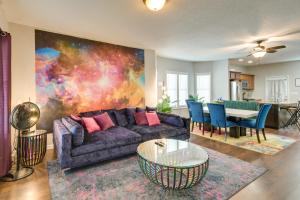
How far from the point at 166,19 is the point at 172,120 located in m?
2.26

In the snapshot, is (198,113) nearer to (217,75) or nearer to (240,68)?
(217,75)

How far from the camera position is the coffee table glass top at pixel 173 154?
2.18 meters

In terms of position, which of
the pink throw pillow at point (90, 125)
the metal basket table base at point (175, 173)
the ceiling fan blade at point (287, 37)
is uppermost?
the ceiling fan blade at point (287, 37)

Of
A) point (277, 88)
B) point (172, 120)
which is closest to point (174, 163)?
point (172, 120)

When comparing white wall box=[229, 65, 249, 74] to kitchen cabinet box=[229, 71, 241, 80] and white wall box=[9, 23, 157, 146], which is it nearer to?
kitchen cabinet box=[229, 71, 241, 80]

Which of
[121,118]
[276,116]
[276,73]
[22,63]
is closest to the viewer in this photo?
[22,63]

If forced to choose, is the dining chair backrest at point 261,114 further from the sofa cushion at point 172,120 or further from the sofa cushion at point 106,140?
the sofa cushion at point 106,140

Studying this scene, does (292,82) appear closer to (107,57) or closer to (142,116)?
(142,116)

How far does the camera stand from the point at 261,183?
93.8 inches

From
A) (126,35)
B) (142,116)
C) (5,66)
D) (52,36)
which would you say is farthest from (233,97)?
(5,66)

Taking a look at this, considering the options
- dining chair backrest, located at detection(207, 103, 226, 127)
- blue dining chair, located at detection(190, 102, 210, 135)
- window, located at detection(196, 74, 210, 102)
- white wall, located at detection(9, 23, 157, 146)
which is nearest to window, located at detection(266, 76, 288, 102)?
window, located at detection(196, 74, 210, 102)

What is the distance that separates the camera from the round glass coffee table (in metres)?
2.11

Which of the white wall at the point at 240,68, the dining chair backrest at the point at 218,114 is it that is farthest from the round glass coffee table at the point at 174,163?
the white wall at the point at 240,68

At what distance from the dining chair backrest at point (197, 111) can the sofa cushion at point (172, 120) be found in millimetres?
1161
